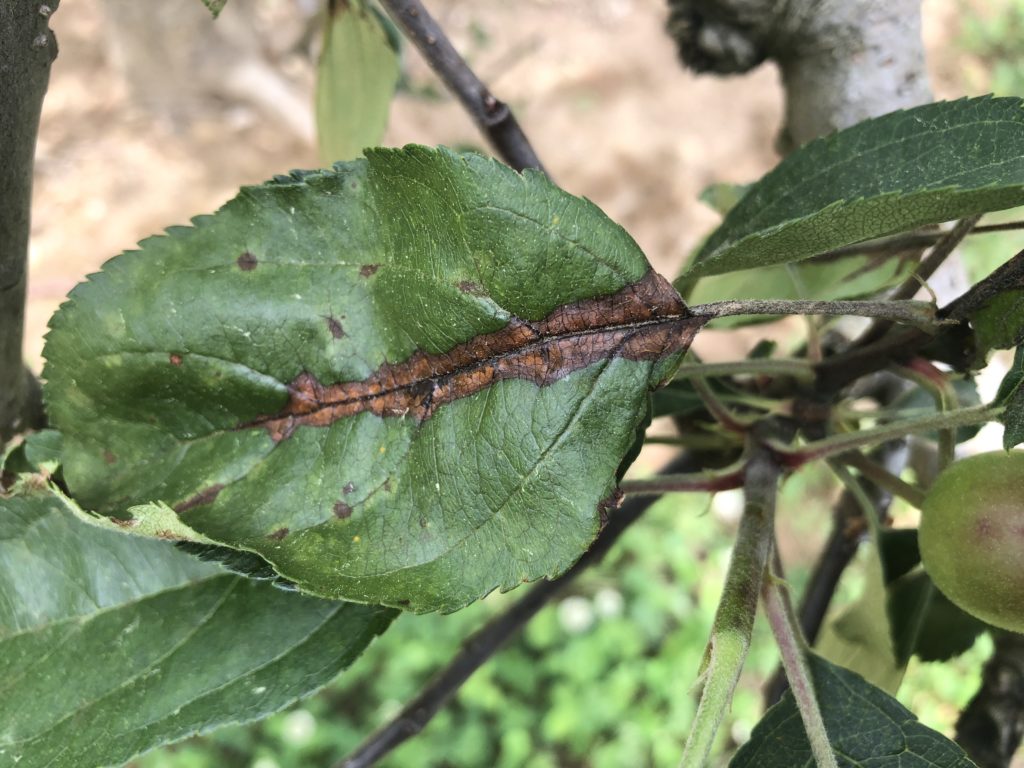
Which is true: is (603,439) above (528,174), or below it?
below

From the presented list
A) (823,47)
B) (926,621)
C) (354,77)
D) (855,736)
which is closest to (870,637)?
(926,621)

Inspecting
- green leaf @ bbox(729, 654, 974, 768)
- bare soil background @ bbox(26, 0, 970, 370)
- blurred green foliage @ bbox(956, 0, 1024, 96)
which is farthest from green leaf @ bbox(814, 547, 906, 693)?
blurred green foliage @ bbox(956, 0, 1024, 96)

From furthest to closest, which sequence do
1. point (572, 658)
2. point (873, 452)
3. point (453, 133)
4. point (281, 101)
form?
1. point (453, 133)
2. point (281, 101)
3. point (572, 658)
4. point (873, 452)

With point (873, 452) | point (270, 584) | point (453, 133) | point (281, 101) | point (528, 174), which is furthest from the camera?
point (453, 133)

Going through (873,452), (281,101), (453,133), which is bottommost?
(873,452)

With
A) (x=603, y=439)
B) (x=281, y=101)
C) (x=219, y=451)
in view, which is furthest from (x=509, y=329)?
(x=281, y=101)

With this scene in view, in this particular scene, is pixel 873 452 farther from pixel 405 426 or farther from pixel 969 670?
pixel 969 670

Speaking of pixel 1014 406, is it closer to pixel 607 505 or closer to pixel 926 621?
pixel 607 505

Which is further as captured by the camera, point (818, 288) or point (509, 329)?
point (818, 288)

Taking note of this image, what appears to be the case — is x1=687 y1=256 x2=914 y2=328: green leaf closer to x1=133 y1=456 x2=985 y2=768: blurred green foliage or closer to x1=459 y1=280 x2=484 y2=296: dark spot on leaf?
x1=459 y1=280 x2=484 y2=296: dark spot on leaf
